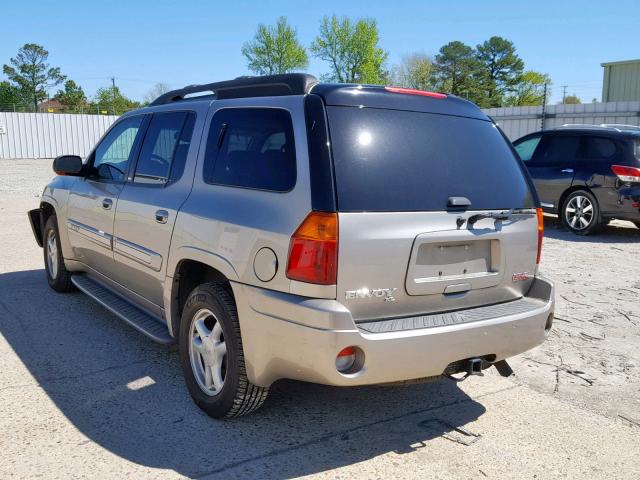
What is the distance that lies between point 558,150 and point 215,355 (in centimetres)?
918

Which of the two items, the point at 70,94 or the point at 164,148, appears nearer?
the point at 164,148

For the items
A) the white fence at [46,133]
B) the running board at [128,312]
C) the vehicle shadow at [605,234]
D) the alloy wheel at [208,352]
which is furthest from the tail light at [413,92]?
the white fence at [46,133]

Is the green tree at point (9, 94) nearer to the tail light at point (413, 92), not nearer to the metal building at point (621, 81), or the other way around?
the metal building at point (621, 81)

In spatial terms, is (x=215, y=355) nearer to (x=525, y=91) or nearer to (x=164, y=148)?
(x=164, y=148)

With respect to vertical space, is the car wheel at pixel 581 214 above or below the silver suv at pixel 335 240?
below

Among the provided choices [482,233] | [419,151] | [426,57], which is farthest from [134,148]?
[426,57]

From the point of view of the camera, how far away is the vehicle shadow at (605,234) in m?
10.0

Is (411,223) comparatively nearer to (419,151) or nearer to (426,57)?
(419,151)

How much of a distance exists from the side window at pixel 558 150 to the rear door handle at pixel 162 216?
853cm

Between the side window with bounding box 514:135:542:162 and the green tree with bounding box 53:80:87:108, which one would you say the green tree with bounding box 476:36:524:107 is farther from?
the side window with bounding box 514:135:542:162

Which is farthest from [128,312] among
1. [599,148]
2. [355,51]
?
[355,51]

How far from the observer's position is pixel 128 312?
455 cm

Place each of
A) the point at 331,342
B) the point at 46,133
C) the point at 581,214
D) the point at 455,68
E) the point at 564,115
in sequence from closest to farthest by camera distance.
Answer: the point at 331,342 → the point at 581,214 → the point at 564,115 → the point at 46,133 → the point at 455,68

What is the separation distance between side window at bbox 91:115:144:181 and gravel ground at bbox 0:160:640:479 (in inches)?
50.9
